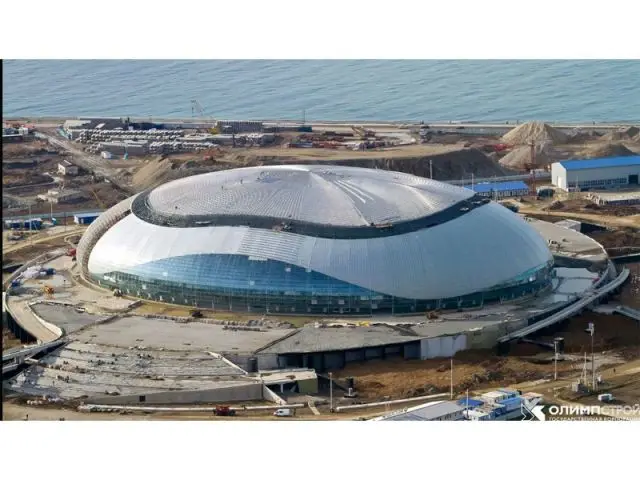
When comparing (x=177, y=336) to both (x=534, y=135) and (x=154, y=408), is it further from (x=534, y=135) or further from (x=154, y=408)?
(x=534, y=135)

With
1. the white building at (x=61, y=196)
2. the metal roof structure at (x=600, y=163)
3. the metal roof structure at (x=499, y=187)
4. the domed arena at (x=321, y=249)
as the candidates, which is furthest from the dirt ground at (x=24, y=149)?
the domed arena at (x=321, y=249)

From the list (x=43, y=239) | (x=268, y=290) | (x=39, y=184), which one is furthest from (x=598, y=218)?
(x=39, y=184)

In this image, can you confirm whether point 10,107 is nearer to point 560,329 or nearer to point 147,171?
point 147,171

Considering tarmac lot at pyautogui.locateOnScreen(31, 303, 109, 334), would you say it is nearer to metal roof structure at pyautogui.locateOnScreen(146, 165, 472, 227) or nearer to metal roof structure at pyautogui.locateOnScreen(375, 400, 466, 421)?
metal roof structure at pyautogui.locateOnScreen(146, 165, 472, 227)

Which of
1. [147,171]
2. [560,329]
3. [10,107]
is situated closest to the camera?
[560,329]

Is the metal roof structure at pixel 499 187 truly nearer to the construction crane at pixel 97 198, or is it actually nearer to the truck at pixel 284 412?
the construction crane at pixel 97 198

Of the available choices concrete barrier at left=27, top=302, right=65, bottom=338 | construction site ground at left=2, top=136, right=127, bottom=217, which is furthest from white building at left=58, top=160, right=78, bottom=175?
concrete barrier at left=27, top=302, right=65, bottom=338

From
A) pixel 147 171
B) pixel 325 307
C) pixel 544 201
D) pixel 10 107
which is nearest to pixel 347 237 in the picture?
pixel 325 307
